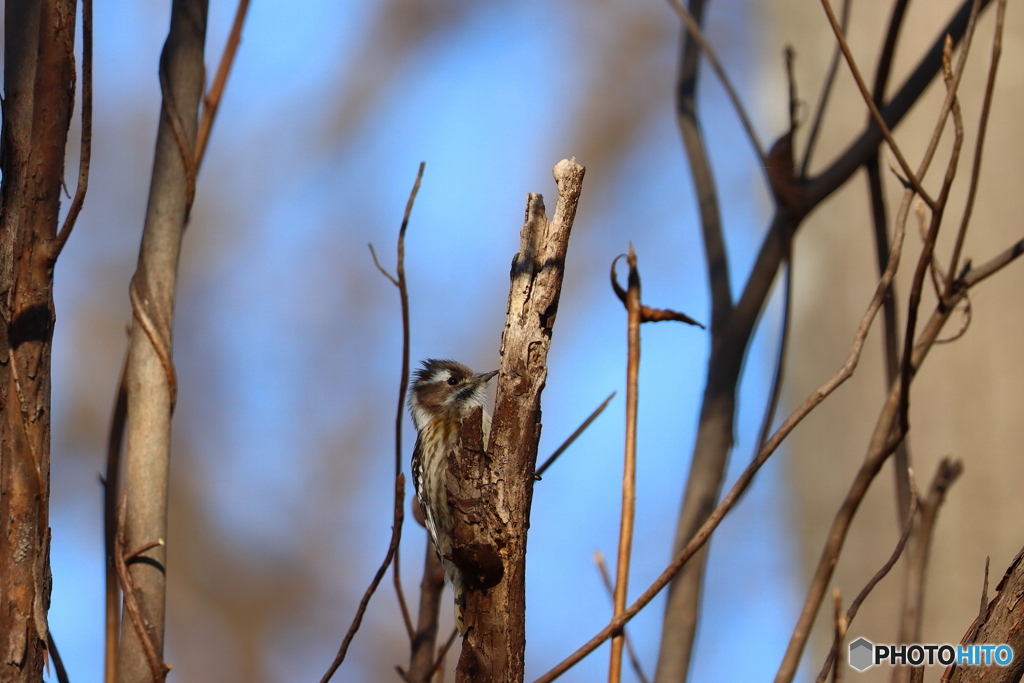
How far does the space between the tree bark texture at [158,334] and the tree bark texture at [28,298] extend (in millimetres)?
368

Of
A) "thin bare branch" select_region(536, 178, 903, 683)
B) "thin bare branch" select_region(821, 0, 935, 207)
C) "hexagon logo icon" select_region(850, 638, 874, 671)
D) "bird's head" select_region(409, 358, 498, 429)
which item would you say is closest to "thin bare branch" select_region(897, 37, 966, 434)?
"thin bare branch" select_region(821, 0, 935, 207)

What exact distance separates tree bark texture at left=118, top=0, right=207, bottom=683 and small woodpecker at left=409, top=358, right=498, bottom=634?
4.18 feet

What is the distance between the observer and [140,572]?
174cm

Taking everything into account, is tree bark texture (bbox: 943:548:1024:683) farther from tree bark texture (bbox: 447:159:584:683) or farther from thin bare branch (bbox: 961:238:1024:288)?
thin bare branch (bbox: 961:238:1024:288)

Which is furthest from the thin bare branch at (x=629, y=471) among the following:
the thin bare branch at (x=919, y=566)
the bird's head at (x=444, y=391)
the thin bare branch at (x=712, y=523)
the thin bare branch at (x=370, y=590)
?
the bird's head at (x=444, y=391)

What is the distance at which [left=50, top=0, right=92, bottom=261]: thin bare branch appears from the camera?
144 cm

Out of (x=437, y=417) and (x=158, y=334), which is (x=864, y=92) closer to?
(x=158, y=334)

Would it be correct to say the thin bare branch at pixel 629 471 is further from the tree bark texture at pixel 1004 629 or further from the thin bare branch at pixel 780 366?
the thin bare branch at pixel 780 366

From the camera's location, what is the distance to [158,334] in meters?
1.83

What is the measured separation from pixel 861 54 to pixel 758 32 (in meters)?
2.43

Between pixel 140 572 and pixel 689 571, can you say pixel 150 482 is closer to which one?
pixel 140 572

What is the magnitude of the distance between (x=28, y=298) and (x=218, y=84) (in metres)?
1.00

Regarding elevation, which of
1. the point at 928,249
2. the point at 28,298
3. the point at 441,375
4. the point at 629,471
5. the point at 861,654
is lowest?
the point at 861,654

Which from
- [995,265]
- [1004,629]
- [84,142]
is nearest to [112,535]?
[84,142]
